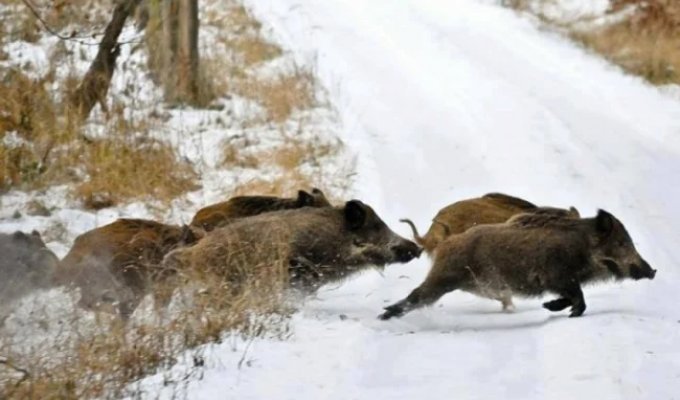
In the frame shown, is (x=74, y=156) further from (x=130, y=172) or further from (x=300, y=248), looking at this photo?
(x=300, y=248)

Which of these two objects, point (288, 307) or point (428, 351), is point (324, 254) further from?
point (428, 351)

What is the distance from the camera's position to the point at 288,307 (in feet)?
23.8

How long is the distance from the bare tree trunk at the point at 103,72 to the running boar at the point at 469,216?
16.4ft

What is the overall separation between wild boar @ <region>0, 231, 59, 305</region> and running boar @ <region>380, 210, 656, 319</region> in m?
2.06

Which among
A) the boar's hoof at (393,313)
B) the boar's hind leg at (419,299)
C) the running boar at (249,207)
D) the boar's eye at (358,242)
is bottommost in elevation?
the boar's hoof at (393,313)

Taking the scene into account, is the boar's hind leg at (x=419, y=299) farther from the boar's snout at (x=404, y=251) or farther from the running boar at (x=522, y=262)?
the boar's snout at (x=404, y=251)

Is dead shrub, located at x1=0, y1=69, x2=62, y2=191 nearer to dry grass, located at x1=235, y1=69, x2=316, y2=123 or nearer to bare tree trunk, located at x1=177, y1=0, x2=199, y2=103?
bare tree trunk, located at x1=177, y1=0, x2=199, y2=103

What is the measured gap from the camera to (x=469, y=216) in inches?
338

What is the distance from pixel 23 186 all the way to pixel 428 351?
5.64m

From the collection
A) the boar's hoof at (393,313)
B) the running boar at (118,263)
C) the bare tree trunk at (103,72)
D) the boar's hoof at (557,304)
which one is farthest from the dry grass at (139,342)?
the bare tree trunk at (103,72)

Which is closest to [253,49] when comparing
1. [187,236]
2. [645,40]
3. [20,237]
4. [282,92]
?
[282,92]

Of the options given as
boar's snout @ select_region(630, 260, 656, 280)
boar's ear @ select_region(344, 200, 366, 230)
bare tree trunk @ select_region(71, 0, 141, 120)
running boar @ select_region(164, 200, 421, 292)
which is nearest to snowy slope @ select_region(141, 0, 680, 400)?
boar's snout @ select_region(630, 260, 656, 280)

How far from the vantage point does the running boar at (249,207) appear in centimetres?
819

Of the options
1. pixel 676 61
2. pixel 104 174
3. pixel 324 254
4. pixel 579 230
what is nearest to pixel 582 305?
pixel 579 230
